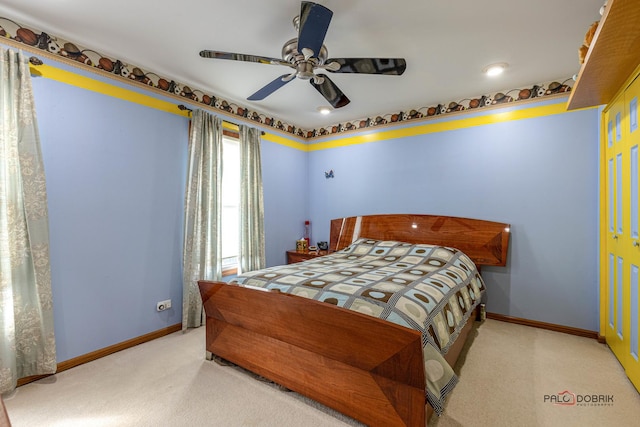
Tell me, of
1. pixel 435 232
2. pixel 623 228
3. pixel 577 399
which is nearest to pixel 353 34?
pixel 435 232

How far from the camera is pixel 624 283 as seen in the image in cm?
214

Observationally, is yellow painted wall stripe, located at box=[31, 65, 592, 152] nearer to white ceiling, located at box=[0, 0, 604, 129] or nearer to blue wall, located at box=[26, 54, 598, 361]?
blue wall, located at box=[26, 54, 598, 361]

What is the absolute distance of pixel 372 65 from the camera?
1.99 m

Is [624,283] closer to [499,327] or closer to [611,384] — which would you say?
[611,384]

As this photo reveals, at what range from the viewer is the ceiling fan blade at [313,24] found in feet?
4.80

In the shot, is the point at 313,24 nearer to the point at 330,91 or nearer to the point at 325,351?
the point at 330,91

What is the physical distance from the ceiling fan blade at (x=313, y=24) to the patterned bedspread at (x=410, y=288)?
1525 millimetres

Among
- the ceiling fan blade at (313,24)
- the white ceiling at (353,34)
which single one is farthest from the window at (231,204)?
the ceiling fan blade at (313,24)

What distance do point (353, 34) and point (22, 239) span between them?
2734mm

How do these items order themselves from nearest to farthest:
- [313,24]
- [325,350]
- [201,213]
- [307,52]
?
[313,24] < [325,350] < [307,52] < [201,213]

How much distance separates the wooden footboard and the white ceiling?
1.87 meters

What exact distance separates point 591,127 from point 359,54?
2.33 m

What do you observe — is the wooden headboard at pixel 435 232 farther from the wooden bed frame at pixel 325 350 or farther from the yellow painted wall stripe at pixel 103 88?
the yellow painted wall stripe at pixel 103 88

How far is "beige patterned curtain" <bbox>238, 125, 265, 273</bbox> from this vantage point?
11.7 ft
